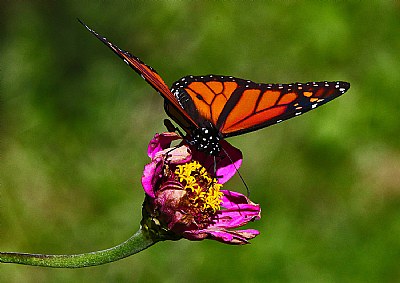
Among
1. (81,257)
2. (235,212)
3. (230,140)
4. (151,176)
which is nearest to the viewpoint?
(81,257)

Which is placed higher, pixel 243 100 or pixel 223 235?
pixel 243 100

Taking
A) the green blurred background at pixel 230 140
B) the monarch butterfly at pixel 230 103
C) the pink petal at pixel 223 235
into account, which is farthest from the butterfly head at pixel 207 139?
the green blurred background at pixel 230 140

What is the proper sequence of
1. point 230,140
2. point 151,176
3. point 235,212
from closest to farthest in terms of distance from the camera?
point 151,176 < point 235,212 < point 230,140

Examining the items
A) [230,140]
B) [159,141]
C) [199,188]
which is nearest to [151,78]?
[159,141]

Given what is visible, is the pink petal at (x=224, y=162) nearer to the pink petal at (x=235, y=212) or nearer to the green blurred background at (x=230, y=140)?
the pink petal at (x=235, y=212)

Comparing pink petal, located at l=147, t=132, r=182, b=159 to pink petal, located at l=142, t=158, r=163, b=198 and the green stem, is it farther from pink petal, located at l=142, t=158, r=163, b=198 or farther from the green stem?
the green stem

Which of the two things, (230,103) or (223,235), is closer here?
(223,235)

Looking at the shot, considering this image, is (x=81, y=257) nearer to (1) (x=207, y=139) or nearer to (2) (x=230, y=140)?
(1) (x=207, y=139)
